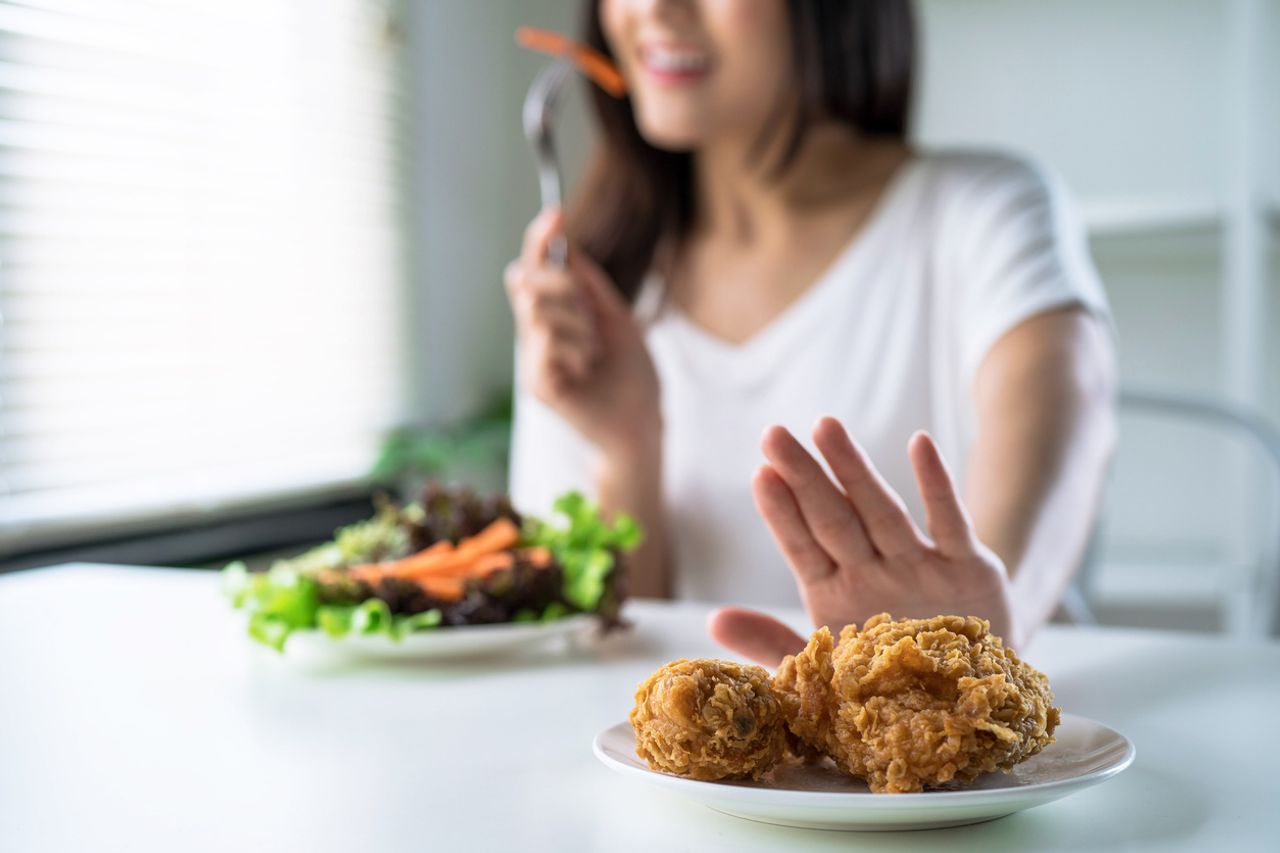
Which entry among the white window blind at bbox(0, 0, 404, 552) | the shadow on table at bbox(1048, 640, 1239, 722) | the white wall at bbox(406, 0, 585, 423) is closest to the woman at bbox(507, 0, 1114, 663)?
the shadow on table at bbox(1048, 640, 1239, 722)

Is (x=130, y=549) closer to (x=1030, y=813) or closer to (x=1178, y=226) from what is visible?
(x=1030, y=813)

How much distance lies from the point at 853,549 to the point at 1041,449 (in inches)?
19.7

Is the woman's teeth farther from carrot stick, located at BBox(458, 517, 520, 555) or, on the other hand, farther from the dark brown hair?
carrot stick, located at BBox(458, 517, 520, 555)

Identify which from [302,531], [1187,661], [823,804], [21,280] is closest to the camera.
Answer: [823,804]

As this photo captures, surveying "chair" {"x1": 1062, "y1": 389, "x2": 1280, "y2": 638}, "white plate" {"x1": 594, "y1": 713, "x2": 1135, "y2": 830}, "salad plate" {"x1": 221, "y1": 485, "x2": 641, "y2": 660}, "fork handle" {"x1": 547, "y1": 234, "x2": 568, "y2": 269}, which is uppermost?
"fork handle" {"x1": 547, "y1": 234, "x2": 568, "y2": 269}

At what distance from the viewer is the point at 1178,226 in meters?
2.83

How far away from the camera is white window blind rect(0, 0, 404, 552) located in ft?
7.17

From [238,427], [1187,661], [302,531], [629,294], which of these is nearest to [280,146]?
[238,427]

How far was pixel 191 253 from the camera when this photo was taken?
2535 millimetres

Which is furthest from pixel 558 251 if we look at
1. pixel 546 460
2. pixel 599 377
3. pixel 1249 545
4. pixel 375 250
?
pixel 1249 545

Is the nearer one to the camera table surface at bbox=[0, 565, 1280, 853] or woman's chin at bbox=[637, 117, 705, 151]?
table surface at bbox=[0, 565, 1280, 853]

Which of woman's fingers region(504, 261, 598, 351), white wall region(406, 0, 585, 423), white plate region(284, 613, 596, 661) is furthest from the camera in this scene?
white wall region(406, 0, 585, 423)

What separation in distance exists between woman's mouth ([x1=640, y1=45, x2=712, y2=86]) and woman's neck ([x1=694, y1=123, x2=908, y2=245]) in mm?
193

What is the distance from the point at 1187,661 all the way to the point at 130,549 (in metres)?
2.00
